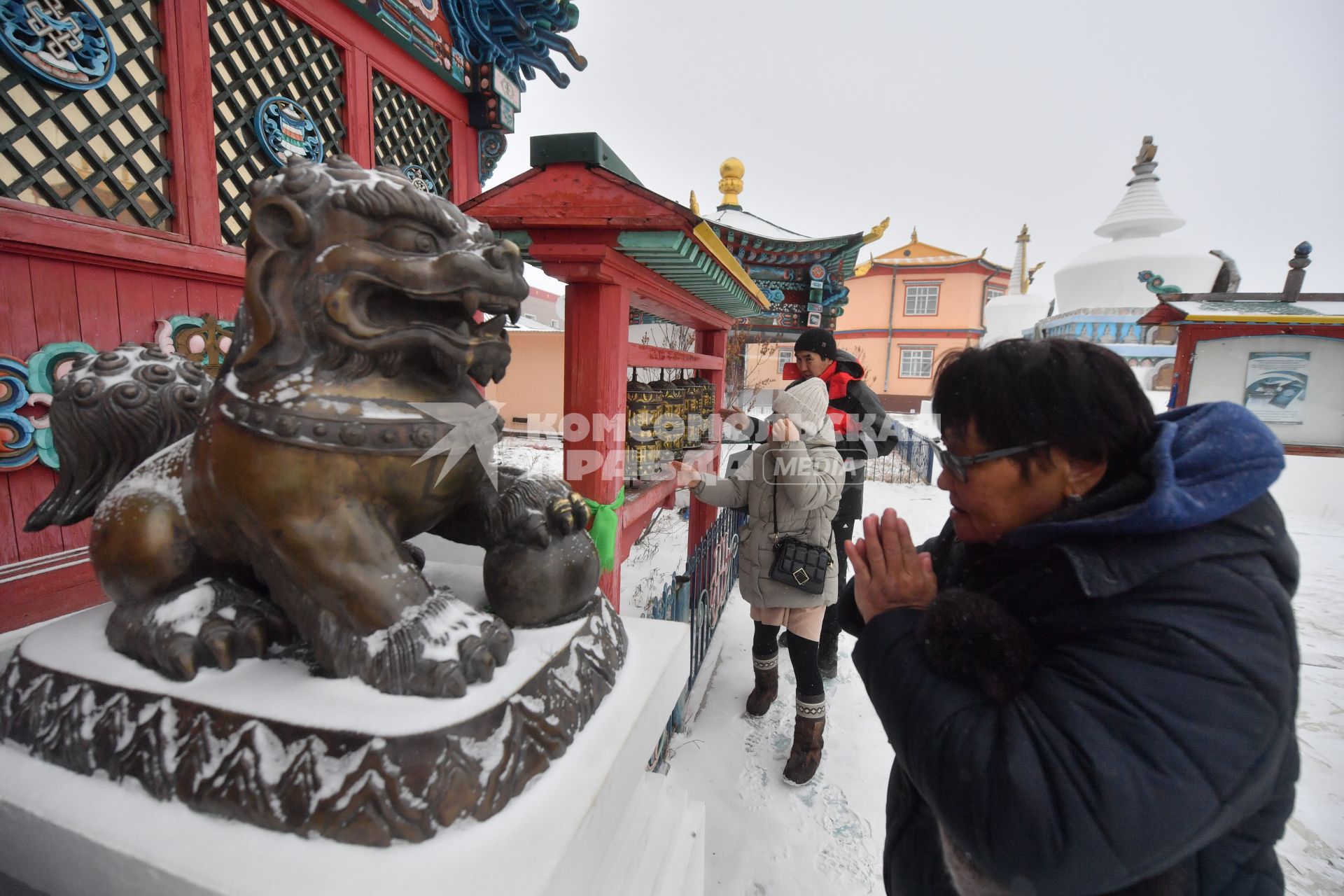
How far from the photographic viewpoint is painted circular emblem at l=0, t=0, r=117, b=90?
67.6 inches

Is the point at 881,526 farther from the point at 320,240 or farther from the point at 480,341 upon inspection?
the point at 320,240

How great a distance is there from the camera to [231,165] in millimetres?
2377

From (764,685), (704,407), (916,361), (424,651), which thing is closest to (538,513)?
(424,651)

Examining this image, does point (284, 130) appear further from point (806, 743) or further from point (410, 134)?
point (806, 743)

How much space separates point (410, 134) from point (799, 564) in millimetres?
3175

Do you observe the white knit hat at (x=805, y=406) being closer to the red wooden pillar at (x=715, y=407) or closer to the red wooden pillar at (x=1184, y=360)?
the red wooden pillar at (x=715, y=407)

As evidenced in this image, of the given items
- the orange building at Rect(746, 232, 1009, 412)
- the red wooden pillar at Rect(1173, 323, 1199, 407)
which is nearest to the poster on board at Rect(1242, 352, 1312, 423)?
the red wooden pillar at Rect(1173, 323, 1199, 407)

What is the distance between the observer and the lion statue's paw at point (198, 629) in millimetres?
922

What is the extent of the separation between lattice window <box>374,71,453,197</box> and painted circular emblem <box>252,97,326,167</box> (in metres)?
0.40

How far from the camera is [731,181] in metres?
6.66

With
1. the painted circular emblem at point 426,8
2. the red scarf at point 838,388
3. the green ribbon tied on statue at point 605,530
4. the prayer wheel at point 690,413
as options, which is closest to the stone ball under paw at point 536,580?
the green ribbon tied on statue at point 605,530

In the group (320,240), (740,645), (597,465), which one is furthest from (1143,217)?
(320,240)

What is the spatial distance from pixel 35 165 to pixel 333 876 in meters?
2.37

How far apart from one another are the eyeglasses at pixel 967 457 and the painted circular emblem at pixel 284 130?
2.78 metres
